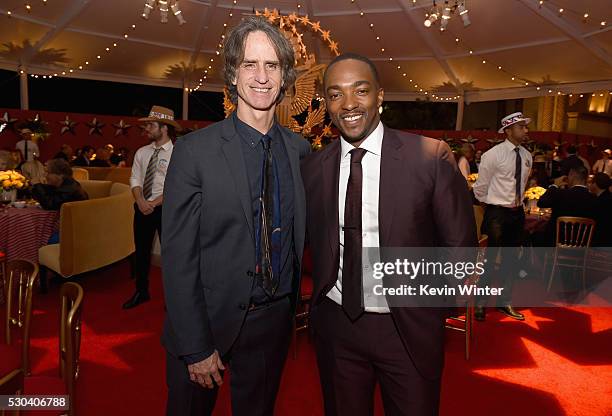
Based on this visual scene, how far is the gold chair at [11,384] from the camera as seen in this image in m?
1.19

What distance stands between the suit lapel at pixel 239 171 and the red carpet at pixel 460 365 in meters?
1.75

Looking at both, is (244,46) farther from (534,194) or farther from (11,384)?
(534,194)

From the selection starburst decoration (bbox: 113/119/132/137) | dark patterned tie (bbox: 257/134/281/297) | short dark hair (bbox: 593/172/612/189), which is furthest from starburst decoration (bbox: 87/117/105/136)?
dark patterned tie (bbox: 257/134/281/297)

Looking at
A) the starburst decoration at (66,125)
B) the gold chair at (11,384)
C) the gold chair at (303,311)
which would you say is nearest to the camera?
the gold chair at (11,384)

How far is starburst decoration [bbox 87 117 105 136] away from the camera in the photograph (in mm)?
13984

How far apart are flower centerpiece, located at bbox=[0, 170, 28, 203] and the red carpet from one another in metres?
1.20

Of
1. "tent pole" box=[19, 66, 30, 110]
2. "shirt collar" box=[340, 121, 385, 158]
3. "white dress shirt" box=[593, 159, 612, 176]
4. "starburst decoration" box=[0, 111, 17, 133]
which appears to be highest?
"tent pole" box=[19, 66, 30, 110]

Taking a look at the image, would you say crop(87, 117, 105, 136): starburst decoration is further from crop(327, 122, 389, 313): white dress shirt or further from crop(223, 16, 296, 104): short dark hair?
crop(327, 122, 389, 313): white dress shirt

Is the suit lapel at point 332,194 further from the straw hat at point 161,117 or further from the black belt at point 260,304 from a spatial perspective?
the straw hat at point 161,117

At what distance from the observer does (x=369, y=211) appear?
1626 millimetres

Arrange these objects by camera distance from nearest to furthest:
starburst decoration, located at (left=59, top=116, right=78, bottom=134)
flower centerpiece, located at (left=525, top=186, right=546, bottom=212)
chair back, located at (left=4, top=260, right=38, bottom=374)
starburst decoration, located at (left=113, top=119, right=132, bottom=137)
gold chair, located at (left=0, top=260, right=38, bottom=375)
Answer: gold chair, located at (left=0, top=260, right=38, bottom=375) → chair back, located at (left=4, top=260, right=38, bottom=374) → flower centerpiece, located at (left=525, top=186, right=546, bottom=212) → starburst decoration, located at (left=59, top=116, right=78, bottom=134) → starburst decoration, located at (left=113, top=119, right=132, bottom=137)

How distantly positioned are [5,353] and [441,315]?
1949 millimetres

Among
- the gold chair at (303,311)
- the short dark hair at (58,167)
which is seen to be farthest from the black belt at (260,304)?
the short dark hair at (58,167)

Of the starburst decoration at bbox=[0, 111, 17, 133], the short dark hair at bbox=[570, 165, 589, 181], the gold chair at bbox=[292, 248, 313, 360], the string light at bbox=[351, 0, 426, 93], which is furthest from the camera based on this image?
the starburst decoration at bbox=[0, 111, 17, 133]
